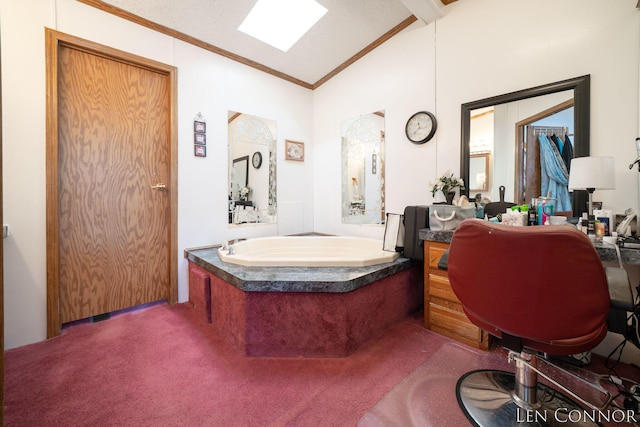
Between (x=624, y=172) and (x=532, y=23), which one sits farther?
(x=532, y=23)

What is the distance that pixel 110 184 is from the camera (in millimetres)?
2320

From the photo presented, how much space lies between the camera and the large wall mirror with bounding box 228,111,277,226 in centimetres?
304

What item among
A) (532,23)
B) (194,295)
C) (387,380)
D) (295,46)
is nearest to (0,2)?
(295,46)

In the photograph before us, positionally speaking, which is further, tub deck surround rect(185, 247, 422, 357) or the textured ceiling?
the textured ceiling

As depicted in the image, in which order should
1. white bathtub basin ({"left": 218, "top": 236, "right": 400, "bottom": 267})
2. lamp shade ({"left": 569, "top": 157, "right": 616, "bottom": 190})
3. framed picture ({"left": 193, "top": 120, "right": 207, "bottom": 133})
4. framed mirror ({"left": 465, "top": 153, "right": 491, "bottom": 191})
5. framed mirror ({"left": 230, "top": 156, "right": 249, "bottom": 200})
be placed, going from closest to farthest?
lamp shade ({"left": 569, "top": 157, "right": 616, "bottom": 190}) < framed mirror ({"left": 465, "top": 153, "right": 491, "bottom": 191}) < framed picture ({"left": 193, "top": 120, "right": 207, "bottom": 133}) < white bathtub basin ({"left": 218, "top": 236, "right": 400, "bottom": 267}) < framed mirror ({"left": 230, "top": 156, "right": 249, "bottom": 200})

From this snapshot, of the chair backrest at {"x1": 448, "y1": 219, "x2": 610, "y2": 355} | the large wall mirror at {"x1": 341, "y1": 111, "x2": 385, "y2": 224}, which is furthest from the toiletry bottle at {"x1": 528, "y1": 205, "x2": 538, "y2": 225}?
the large wall mirror at {"x1": 341, "y1": 111, "x2": 385, "y2": 224}

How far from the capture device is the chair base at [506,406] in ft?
4.10

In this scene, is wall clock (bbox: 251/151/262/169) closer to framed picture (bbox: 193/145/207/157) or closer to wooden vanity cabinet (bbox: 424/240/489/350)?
framed picture (bbox: 193/145/207/157)

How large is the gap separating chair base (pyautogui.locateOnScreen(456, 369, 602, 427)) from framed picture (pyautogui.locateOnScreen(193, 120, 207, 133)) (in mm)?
2956

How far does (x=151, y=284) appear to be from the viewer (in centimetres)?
255

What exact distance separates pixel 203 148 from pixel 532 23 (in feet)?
9.84

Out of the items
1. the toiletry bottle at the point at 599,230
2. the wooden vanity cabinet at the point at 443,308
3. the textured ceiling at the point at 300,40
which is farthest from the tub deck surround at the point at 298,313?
the textured ceiling at the point at 300,40

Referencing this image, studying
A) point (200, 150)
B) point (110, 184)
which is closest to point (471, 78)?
point (200, 150)

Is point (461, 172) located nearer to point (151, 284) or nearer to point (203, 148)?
point (203, 148)
